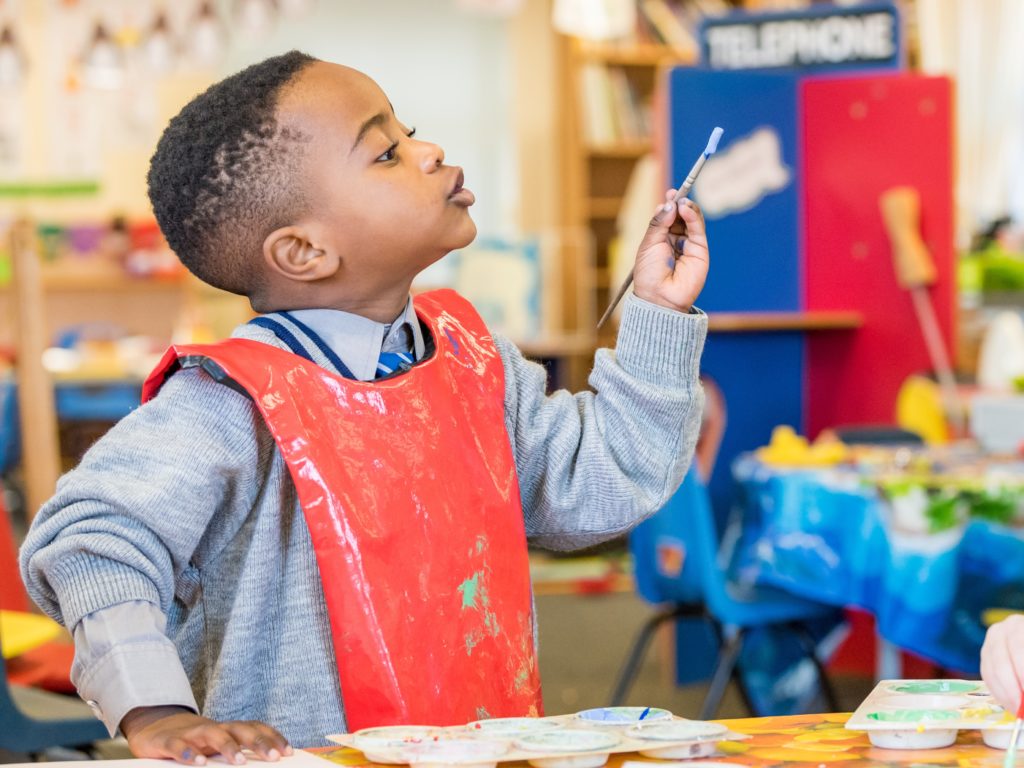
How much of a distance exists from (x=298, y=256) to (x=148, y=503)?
250 mm

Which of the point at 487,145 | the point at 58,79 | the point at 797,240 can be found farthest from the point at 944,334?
the point at 58,79

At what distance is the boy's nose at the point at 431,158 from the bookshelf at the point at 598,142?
5741 mm

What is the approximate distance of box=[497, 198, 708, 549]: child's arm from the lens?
114 centimetres

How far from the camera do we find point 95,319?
8227 mm

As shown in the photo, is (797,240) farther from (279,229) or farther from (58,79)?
(58,79)

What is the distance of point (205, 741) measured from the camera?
0.83 meters

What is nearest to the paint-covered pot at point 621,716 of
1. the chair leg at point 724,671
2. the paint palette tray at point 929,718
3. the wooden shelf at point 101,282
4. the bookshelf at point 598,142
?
the paint palette tray at point 929,718

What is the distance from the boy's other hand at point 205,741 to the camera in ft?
2.67

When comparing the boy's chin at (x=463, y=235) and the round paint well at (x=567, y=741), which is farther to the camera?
the boy's chin at (x=463, y=235)

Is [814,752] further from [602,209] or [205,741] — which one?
[602,209]

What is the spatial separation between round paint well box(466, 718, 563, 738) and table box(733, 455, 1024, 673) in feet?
5.82

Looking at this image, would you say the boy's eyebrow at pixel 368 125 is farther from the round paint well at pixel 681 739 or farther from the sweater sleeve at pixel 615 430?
the round paint well at pixel 681 739

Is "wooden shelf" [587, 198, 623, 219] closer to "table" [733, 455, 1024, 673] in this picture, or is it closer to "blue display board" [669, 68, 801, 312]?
"blue display board" [669, 68, 801, 312]

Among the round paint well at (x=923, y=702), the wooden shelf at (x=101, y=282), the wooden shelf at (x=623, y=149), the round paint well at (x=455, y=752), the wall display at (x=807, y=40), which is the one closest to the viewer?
the round paint well at (x=455, y=752)
